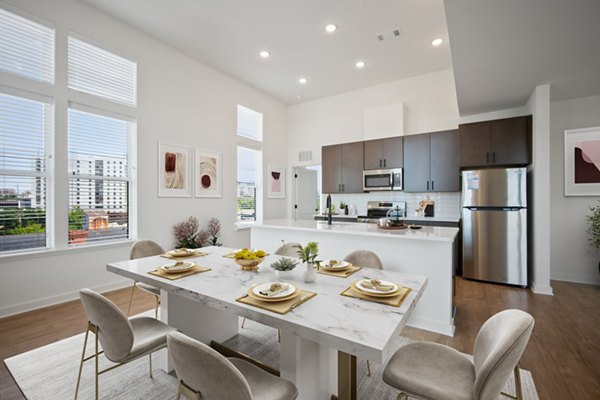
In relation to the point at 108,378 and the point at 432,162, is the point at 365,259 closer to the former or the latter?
the point at 108,378

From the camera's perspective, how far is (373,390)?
1811mm

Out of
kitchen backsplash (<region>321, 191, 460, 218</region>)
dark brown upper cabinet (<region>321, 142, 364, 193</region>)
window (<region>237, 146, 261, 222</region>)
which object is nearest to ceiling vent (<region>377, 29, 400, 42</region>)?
dark brown upper cabinet (<region>321, 142, 364, 193</region>)

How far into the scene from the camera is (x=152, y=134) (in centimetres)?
417

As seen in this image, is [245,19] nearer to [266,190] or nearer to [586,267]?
[266,190]

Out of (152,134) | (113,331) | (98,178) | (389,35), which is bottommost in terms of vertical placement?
(113,331)

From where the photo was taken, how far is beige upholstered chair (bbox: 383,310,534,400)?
1017 millimetres

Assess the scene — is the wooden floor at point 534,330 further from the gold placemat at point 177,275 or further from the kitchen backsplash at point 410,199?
the kitchen backsplash at point 410,199

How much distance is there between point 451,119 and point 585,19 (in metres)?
2.74

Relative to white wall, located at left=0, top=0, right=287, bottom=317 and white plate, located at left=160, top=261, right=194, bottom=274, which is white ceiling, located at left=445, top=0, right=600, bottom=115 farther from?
white wall, located at left=0, top=0, right=287, bottom=317

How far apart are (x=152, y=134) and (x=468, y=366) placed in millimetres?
4612

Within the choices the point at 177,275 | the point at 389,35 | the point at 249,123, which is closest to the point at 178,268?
the point at 177,275

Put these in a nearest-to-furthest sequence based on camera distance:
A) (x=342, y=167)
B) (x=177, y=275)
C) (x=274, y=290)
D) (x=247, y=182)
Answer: (x=274, y=290) < (x=177, y=275) < (x=342, y=167) < (x=247, y=182)

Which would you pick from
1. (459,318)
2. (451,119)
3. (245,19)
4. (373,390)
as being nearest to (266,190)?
(245,19)

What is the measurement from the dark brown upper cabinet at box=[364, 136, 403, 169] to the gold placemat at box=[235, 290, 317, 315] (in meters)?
4.36
